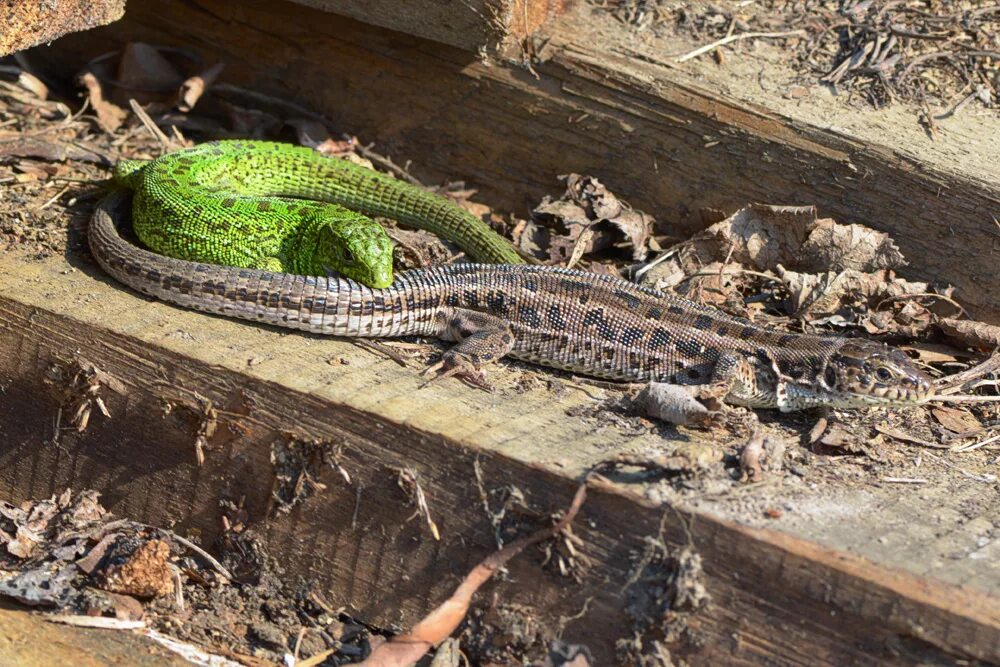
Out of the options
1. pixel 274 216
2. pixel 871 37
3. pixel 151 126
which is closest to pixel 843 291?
pixel 871 37

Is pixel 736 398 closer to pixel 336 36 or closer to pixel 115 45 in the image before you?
pixel 336 36

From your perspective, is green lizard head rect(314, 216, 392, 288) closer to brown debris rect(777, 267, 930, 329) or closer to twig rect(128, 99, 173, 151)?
twig rect(128, 99, 173, 151)

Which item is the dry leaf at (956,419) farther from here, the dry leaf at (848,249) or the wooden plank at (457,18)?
the wooden plank at (457,18)

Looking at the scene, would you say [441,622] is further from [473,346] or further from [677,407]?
[473,346]

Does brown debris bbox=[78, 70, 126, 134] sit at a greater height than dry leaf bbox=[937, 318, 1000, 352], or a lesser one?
lesser

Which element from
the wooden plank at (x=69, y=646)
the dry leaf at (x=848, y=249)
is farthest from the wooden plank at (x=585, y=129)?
the wooden plank at (x=69, y=646)

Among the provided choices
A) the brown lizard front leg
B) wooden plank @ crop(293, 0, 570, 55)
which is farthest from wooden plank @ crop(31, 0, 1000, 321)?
the brown lizard front leg
